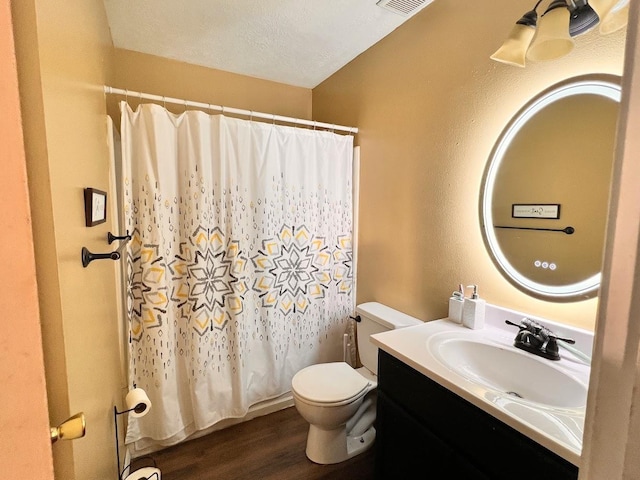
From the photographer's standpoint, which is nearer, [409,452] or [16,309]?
[16,309]

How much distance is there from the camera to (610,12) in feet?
3.00

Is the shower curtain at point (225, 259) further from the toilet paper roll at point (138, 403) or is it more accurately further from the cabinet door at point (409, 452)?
the cabinet door at point (409, 452)

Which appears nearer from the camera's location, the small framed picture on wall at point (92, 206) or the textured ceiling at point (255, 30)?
the small framed picture on wall at point (92, 206)

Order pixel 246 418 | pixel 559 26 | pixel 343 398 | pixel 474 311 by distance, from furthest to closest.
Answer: pixel 246 418, pixel 343 398, pixel 474 311, pixel 559 26

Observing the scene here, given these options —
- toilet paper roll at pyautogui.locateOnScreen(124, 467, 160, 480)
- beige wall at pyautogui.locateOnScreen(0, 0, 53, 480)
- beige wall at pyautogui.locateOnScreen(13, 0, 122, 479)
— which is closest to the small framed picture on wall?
beige wall at pyautogui.locateOnScreen(13, 0, 122, 479)

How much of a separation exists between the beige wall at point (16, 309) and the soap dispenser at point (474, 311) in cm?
146

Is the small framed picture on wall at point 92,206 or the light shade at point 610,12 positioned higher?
the light shade at point 610,12

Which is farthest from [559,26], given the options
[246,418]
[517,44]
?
[246,418]

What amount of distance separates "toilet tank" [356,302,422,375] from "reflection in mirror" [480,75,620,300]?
0.63 meters

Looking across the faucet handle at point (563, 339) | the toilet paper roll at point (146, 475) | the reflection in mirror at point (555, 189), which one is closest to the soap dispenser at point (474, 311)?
the reflection in mirror at point (555, 189)

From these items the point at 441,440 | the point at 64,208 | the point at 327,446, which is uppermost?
the point at 64,208

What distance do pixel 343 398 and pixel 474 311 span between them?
0.79m

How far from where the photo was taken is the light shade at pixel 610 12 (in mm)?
900

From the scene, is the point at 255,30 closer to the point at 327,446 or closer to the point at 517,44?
the point at 517,44
